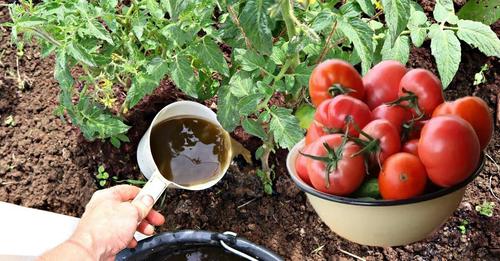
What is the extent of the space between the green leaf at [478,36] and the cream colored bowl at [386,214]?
56 centimetres

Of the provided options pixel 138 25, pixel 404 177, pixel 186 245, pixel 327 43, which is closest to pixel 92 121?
pixel 138 25

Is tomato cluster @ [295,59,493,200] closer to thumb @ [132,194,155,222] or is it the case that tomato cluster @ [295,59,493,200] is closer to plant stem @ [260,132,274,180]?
thumb @ [132,194,155,222]

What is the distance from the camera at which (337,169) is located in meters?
0.92

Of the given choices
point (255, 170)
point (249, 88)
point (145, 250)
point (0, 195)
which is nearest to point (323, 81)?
point (249, 88)

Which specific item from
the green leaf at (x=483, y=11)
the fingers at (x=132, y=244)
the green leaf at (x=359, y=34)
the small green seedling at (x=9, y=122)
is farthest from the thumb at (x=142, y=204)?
the green leaf at (x=483, y=11)

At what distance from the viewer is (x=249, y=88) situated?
5.35 ft

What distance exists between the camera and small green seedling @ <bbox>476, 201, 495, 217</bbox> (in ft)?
5.96

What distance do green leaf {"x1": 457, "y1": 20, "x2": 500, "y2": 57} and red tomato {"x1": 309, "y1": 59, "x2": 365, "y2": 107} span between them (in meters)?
0.55

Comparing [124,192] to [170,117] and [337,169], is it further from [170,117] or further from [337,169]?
[337,169]

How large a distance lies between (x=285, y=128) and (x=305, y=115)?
0.28 feet

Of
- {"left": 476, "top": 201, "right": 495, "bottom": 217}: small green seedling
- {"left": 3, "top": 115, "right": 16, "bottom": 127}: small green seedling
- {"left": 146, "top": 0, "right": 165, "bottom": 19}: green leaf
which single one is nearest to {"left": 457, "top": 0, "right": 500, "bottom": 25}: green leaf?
{"left": 476, "top": 201, "right": 495, "bottom": 217}: small green seedling

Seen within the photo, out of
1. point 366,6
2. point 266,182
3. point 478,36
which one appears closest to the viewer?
point 366,6

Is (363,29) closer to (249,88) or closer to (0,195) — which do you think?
(249,88)

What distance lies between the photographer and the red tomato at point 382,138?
91 centimetres
